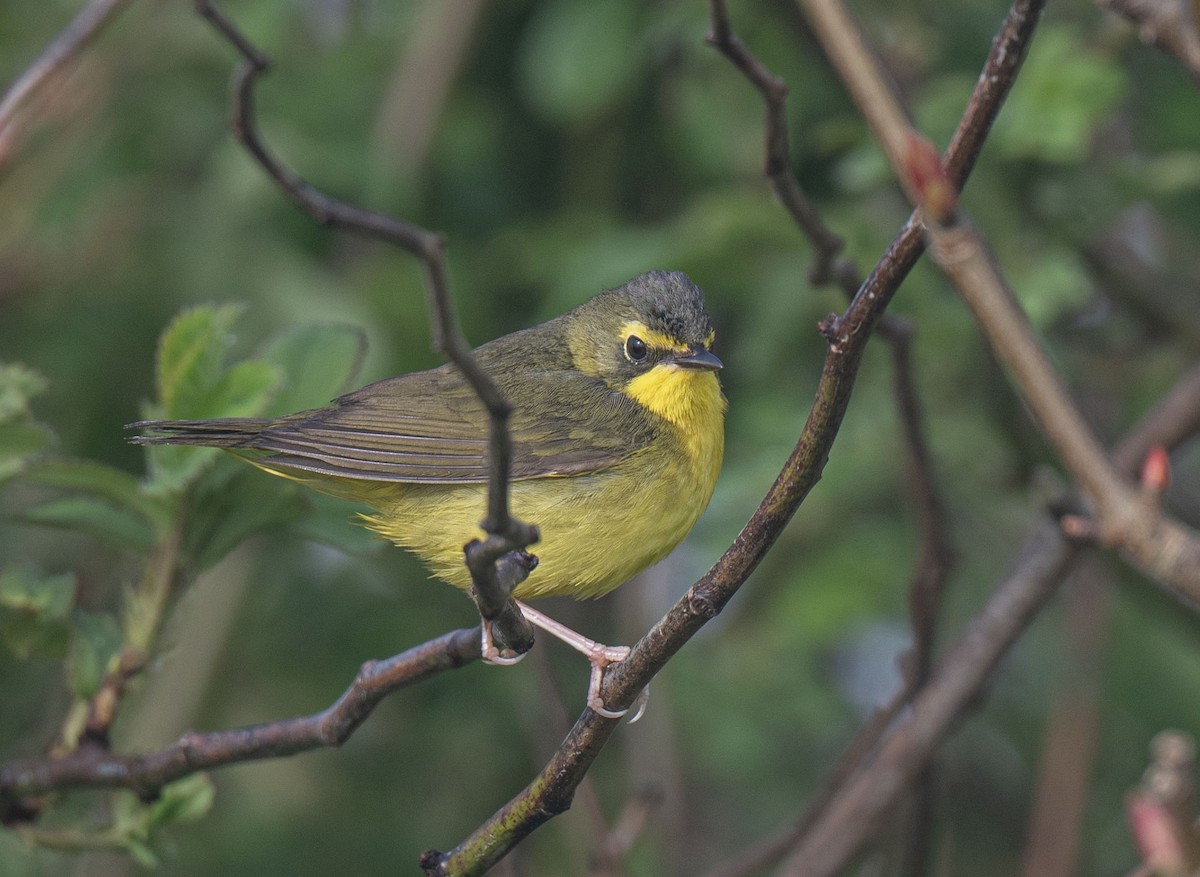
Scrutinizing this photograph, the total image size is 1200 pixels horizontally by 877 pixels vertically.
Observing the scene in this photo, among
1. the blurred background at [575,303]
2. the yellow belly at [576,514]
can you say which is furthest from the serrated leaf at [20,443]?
the blurred background at [575,303]

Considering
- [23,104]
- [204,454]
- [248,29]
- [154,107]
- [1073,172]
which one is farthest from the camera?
[154,107]

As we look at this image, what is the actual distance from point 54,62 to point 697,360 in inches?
67.6

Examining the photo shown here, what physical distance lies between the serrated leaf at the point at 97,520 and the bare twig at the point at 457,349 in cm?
88

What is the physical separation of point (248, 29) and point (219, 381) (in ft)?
6.02

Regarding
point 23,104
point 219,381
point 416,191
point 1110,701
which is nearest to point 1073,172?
point 1110,701

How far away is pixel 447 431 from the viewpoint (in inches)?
137

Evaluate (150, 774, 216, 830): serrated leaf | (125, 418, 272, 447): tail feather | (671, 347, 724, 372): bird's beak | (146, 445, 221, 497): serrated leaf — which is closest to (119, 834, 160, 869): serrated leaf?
(150, 774, 216, 830): serrated leaf

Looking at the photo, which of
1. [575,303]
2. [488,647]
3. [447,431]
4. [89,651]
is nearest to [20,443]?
[89,651]

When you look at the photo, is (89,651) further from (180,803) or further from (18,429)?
(18,429)

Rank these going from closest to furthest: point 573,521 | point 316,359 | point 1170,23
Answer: point 1170,23 < point 316,359 < point 573,521

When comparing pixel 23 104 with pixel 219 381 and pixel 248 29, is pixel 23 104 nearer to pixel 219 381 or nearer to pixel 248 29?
pixel 219 381

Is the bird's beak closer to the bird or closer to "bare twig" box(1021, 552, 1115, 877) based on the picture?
the bird

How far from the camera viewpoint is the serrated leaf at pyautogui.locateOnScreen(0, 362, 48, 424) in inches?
96.6

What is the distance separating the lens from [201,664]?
14.2 ft
